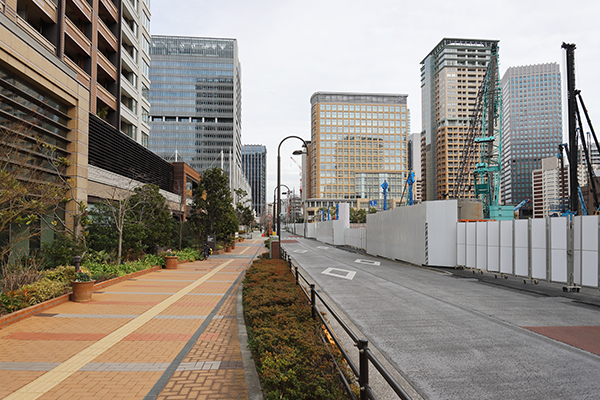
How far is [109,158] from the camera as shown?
23.5 metres

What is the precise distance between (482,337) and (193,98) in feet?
525

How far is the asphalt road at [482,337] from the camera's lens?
530 centimetres

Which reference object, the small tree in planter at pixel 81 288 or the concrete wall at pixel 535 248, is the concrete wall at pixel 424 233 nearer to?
the concrete wall at pixel 535 248

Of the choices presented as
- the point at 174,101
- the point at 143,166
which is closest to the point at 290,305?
the point at 143,166

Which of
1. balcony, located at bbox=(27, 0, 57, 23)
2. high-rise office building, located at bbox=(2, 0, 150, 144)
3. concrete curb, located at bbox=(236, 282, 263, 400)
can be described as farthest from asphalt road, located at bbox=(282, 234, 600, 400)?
balcony, located at bbox=(27, 0, 57, 23)

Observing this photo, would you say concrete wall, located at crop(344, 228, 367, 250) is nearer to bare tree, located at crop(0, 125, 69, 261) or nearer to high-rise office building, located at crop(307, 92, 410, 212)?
bare tree, located at crop(0, 125, 69, 261)

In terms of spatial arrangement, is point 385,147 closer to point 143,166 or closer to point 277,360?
point 143,166

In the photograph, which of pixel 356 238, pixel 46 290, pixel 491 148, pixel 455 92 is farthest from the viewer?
pixel 455 92

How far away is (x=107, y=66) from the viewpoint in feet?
103

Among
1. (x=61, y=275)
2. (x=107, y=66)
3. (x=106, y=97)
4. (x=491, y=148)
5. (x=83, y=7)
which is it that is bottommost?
(x=61, y=275)

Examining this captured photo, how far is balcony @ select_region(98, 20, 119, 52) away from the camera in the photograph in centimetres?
2971

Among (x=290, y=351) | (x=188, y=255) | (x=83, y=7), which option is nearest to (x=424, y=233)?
(x=188, y=255)

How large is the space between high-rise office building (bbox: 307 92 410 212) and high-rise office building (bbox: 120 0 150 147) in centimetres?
12706

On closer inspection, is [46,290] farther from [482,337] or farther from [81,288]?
[482,337]
